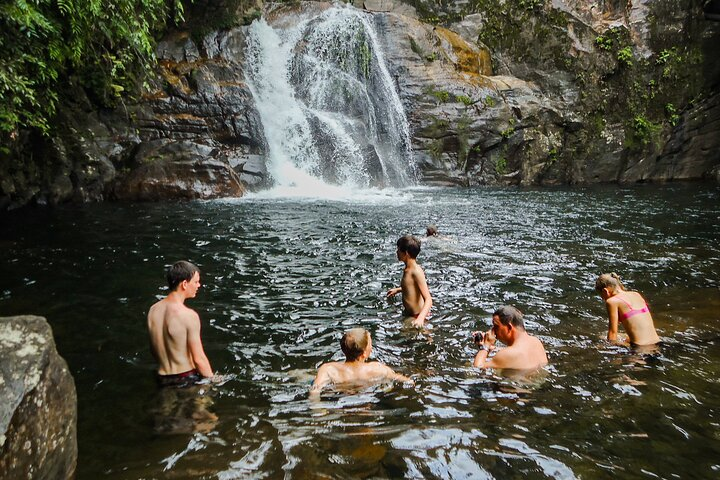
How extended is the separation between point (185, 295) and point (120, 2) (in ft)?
25.0

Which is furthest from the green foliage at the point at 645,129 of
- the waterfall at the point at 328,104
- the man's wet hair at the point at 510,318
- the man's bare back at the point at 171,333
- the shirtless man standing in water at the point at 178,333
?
the man's bare back at the point at 171,333

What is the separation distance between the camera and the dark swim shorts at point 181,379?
15.2ft

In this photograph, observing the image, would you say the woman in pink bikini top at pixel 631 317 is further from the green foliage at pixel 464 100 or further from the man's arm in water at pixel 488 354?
the green foliage at pixel 464 100

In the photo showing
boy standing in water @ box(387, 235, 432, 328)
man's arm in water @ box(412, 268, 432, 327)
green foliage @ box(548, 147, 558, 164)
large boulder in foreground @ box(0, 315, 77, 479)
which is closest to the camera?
large boulder in foreground @ box(0, 315, 77, 479)

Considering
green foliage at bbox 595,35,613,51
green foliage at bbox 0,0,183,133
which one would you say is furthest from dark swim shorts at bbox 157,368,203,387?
green foliage at bbox 595,35,613,51

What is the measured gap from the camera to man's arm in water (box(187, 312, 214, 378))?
4.52m

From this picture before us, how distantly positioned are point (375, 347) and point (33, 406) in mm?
3853

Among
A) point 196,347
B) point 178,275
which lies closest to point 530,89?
point 178,275

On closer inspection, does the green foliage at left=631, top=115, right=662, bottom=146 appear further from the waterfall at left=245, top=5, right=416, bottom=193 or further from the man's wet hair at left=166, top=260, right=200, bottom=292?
the man's wet hair at left=166, top=260, right=200, bottom=292

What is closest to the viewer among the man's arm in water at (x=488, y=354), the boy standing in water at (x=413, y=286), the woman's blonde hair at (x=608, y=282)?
the man's arm in water at (x=488, y=354)

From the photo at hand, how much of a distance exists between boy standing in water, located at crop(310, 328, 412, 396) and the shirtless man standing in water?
1.16m

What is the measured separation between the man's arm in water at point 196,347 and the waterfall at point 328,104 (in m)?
16.7

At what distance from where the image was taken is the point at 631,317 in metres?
5.67

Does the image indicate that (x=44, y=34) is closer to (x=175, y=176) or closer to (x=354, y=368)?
(x=354, y=368)
